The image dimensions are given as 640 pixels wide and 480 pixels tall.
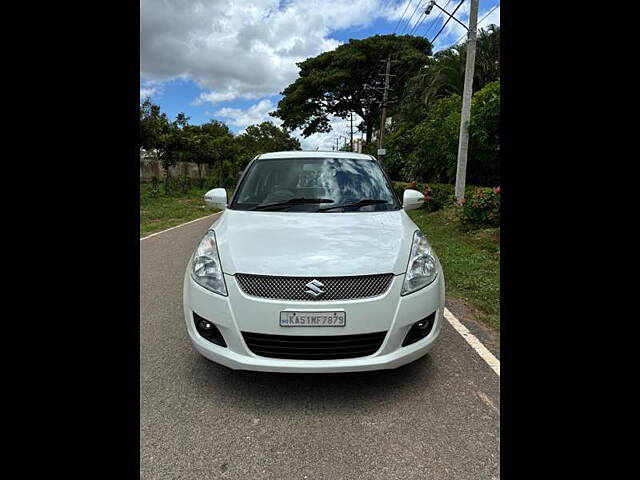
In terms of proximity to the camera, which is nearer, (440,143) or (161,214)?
(440,143)

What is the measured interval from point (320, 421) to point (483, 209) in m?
6.97

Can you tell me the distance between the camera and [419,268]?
2410 millimetres

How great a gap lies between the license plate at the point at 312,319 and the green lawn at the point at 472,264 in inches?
78.8

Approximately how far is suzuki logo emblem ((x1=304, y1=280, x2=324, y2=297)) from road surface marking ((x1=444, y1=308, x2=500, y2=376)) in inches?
57.4

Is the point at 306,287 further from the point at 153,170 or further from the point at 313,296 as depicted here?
the point at 153,170

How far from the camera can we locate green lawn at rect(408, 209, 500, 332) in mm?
4055

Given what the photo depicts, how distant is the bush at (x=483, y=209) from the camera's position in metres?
7.80

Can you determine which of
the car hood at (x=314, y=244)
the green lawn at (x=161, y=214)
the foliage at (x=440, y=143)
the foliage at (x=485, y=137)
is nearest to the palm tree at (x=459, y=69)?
the foliage at (x=440, y=143)

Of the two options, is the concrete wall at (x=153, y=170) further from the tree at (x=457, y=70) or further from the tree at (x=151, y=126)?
the tree at (x=457, y=70)

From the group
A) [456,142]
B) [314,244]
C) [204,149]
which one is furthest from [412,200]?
[204,149]

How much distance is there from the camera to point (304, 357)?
84.1 inches
